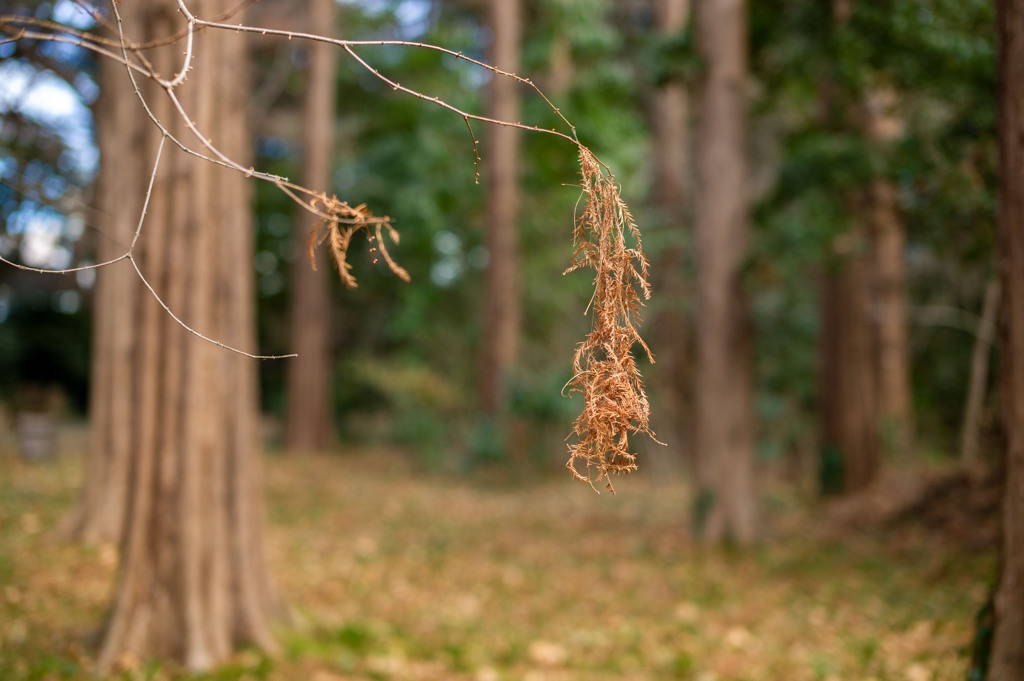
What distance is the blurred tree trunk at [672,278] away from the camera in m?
13.0

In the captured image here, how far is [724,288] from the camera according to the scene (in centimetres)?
812

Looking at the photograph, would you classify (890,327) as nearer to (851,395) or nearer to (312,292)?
(851,395)

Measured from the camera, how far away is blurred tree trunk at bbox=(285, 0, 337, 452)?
15.4 meters

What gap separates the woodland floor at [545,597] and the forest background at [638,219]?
8.70 feet

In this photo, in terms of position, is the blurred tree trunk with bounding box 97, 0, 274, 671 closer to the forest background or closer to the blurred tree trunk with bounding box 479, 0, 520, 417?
the forest background

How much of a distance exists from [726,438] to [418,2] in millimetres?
12704

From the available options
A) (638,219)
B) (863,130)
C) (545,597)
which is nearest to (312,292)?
(638,219)

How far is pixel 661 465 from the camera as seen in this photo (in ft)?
44.1

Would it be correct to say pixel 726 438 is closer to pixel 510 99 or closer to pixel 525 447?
pixel 525 447

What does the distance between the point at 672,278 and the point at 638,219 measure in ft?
3.74

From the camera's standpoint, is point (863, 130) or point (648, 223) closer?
point (863, 130)

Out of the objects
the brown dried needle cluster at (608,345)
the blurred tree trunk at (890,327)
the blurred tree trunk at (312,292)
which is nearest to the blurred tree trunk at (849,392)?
the blurred tree trunk at (890,327)

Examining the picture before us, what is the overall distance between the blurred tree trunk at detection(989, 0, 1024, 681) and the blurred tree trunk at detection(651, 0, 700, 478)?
29.7 ft

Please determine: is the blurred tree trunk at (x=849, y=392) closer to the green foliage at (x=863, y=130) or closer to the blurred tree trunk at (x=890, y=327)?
the green foliage at (x=863, y=130)
